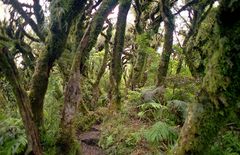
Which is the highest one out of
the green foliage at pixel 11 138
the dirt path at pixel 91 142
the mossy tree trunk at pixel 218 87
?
the mossy tree trunk at pixel 218 87

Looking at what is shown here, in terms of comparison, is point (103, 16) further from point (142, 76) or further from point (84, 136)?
point (142, 76)

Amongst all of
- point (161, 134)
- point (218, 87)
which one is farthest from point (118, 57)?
point (218, 87)

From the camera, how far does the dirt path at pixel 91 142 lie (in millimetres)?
7353

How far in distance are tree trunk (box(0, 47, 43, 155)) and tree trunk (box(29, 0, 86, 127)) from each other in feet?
1.99

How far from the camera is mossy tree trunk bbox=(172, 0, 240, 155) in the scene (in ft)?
9.60

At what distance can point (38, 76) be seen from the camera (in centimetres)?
606

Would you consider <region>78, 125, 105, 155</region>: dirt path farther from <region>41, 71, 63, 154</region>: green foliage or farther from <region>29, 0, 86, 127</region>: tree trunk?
<region>29, 0, 86, 127</region>: tree trunk

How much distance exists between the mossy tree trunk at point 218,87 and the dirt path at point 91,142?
4181 mm

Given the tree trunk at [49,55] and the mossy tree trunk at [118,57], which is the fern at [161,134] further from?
the mossy tree trunk at [118,57]

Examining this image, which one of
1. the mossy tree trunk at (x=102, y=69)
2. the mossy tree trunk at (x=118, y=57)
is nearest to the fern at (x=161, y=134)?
the mossy tree trunk at (x=118, y=57)

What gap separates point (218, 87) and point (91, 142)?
559 centimetres

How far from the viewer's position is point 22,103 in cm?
543

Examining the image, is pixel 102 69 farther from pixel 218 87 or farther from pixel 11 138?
pixel 218 87

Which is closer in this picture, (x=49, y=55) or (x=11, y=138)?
(x=11, y=138)
